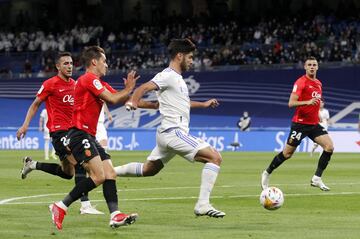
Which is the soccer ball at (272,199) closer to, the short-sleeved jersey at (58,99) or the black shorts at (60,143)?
the black shorts at (60,143)

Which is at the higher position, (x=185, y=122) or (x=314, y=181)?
(x=185, y=122)

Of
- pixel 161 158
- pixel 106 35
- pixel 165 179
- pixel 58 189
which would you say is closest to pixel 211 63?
pixel 106 35

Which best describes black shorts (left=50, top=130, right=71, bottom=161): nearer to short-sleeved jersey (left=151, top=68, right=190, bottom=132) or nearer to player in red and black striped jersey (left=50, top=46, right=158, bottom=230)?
short-sleeved jersey (left=151, top=68, right=190, bottom=132)

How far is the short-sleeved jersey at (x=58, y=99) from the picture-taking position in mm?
15000

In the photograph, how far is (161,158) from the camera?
1337 cm

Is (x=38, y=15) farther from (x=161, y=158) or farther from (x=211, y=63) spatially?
(x=161, y=158)

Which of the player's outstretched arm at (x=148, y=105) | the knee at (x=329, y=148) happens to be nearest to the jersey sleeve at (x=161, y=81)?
the player's outstretched arm at (x=148, y=105)

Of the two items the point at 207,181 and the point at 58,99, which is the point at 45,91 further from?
the point at 207,181

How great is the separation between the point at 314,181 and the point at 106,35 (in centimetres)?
4007

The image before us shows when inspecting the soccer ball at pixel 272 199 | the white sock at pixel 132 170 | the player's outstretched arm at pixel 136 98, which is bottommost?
the soccer ball at pixel 272 199

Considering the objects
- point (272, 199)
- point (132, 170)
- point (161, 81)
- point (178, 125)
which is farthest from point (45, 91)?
point (272, 199)

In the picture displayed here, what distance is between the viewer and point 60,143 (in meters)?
14.8

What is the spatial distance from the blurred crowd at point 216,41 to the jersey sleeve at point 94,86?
3323cm

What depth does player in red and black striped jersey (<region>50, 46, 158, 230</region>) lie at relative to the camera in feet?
38.3
